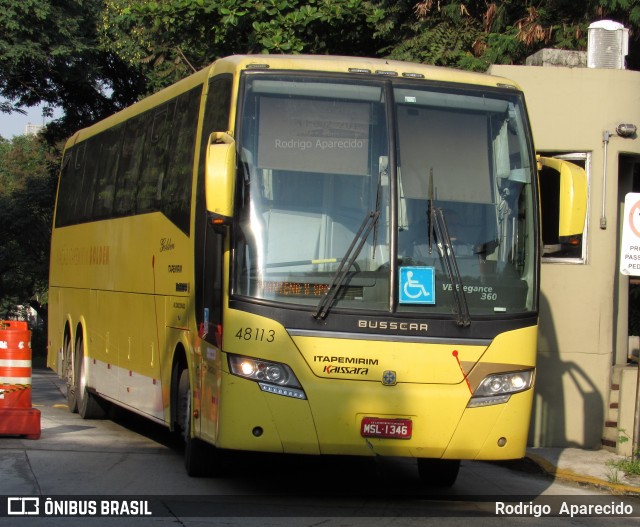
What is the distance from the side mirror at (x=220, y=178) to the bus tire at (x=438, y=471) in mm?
3359

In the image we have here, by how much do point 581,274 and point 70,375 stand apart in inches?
287

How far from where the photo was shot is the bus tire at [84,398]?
47.7 ft

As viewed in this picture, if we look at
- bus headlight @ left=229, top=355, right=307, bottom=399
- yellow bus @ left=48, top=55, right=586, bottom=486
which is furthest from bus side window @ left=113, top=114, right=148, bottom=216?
bus headlight @ left=229, top=355, right=307, bottom=399

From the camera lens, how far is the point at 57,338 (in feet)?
55.2

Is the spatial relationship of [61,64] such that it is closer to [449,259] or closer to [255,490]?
[255,490]

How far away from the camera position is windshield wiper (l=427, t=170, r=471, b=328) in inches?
333

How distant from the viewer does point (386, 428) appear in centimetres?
828

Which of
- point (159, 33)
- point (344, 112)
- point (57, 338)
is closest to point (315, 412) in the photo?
point (344, 112)

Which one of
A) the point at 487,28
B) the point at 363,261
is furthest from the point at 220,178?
the point at 487,28

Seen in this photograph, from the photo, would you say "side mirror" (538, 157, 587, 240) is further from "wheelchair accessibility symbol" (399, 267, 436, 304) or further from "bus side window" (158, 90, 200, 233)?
"bus side window" (158, 90, 200, 233)

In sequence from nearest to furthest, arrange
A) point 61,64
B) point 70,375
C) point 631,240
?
point 631,240 < point 70,375 < point 61,64

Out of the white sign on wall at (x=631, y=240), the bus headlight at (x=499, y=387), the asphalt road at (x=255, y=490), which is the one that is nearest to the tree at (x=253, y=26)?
the white sign on wall at (x=631, y=240)

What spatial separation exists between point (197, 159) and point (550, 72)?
5.45 metres

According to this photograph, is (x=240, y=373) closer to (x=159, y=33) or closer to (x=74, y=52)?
(x=159, y=33)
